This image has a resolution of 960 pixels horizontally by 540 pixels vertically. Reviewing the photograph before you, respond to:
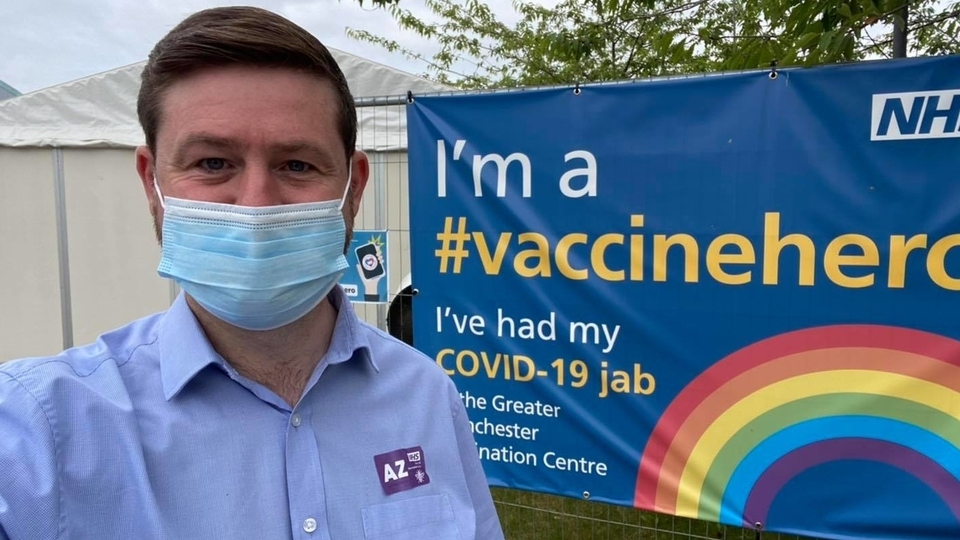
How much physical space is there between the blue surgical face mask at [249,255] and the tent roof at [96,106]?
4.47 metres

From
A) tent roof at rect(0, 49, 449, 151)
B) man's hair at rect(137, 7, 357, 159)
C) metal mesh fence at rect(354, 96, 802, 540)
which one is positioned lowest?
metal mesh fence at rect(354, 96, 802, 540)

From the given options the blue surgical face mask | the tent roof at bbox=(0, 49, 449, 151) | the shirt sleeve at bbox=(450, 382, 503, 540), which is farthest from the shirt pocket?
the tent roof at bbox=(0, 49, 449, 151)

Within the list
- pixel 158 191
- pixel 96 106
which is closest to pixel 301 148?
Answer: pixel 158 191

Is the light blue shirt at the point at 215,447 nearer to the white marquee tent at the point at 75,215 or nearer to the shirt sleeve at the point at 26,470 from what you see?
the shirt sleeve at the point at 26,470

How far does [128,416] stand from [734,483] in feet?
7.90

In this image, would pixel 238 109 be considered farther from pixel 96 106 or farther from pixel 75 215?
pixel 96 106

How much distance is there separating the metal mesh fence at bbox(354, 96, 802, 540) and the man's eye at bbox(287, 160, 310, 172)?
2.03m

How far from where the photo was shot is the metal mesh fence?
137 inches

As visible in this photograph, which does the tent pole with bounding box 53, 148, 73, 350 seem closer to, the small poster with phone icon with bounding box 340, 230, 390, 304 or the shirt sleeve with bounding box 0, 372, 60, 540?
the small poster with phone icon with bounding box 340, 230, 390, 304

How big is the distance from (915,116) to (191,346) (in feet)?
8.17

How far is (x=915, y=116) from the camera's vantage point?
241cm

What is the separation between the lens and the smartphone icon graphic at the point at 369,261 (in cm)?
345

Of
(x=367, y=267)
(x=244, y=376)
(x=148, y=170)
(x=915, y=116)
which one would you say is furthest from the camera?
(x=367, y=267)

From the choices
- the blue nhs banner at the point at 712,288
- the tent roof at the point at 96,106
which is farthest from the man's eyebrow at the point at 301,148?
the tent roof at the point at 96,106
